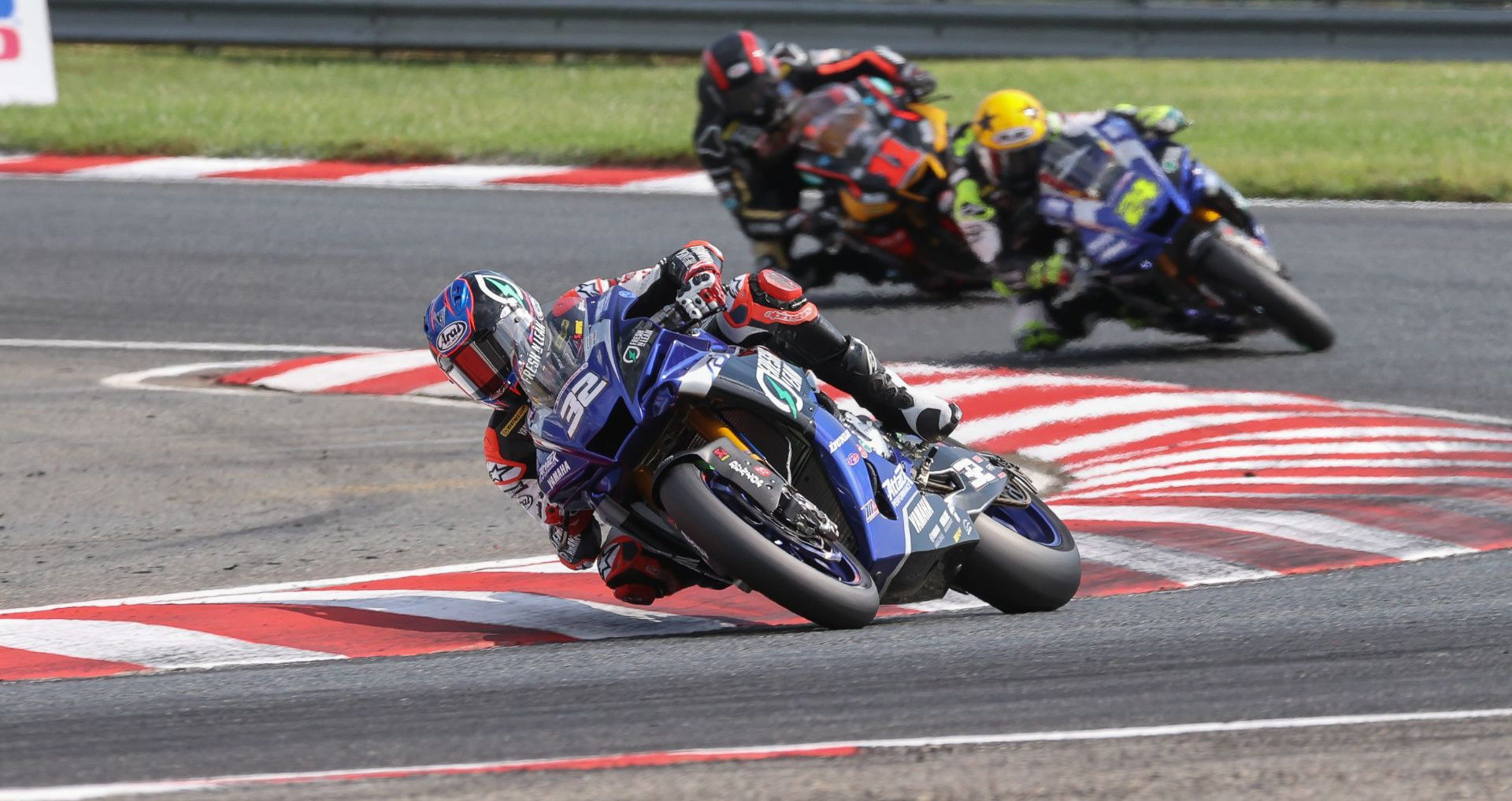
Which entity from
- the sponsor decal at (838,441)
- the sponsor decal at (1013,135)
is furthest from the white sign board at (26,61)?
the sponsor decal at (838,441)

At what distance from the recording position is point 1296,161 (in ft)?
50.2

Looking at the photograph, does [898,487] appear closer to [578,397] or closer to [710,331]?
[710,331]

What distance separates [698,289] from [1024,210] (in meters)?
4.90

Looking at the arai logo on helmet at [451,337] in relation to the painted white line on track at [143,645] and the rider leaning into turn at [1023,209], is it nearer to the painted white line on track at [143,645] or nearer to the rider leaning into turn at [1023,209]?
the painted white line on track at [143,645]

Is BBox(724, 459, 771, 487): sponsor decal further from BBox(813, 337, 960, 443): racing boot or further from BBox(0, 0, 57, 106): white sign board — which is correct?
BBox(0, 0, 57, 106): white sign board

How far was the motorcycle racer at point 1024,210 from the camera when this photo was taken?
10391 millimetres

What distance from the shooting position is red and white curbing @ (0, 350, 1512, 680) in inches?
240

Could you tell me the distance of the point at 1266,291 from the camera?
394 inches

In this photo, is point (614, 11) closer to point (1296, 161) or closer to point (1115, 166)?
point (1296, 161)

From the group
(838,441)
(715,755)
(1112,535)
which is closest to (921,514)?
(838,441)

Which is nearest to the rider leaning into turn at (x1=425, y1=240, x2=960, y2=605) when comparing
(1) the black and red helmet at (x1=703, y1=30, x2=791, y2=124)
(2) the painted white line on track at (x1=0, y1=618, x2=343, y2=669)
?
(2) the painted white line on track at (x1=0, y1=618, x2=343, y2=669)

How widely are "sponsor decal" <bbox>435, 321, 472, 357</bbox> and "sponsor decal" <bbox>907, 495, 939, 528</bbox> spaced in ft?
4.42

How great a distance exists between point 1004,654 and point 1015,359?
5.43m

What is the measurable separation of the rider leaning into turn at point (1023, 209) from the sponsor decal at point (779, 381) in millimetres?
4764
